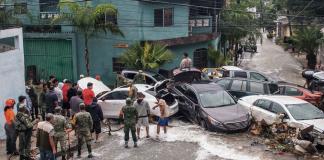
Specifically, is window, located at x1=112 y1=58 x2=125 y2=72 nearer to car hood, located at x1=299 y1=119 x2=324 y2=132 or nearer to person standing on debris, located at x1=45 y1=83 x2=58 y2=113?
person standing on debris, located at x1=45 y1=83 x2=58 y2=113

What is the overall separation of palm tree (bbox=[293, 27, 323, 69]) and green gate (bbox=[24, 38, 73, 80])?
64.4ft

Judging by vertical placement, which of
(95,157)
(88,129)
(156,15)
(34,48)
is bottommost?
(95,157)

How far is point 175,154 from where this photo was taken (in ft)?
48.0

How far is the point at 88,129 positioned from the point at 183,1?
1669cm

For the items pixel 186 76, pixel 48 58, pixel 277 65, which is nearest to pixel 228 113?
pixel 186 76

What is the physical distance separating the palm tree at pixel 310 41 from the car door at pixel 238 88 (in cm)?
1957

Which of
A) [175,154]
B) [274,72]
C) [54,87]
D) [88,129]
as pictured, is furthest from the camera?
[274,72]

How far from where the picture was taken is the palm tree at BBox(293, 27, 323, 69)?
3788 cm

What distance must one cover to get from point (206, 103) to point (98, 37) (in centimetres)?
1179

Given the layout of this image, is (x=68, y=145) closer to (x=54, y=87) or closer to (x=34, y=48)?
(x=54, y=87)

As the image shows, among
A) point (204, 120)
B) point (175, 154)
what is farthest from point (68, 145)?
point (204, 120)

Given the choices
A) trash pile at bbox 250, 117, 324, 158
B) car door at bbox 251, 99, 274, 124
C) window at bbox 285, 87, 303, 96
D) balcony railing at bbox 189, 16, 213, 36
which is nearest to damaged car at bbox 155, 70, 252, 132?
car door at bbox 251, 99, 274, 124

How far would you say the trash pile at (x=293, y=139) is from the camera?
14.3 metres

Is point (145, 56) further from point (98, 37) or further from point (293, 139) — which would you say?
point (293, 139)
